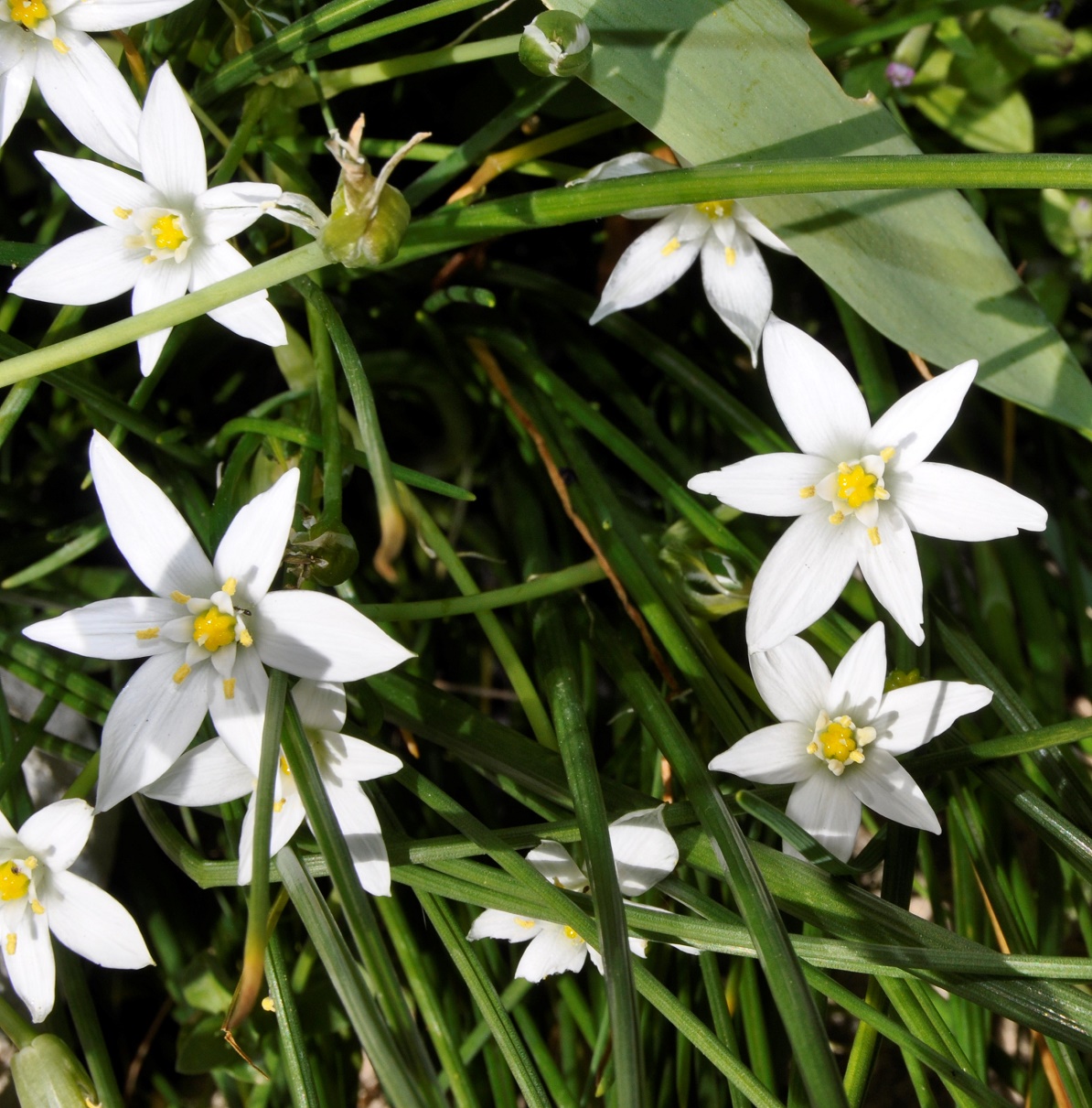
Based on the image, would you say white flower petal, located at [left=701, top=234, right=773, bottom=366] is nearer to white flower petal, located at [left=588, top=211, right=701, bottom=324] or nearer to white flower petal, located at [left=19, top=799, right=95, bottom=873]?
white flower petal, located at [left=588, top=211, right=701, bottom=324]

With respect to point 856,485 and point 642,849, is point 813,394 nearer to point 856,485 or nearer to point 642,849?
point 856,485

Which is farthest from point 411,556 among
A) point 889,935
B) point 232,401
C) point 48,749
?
point 889,935

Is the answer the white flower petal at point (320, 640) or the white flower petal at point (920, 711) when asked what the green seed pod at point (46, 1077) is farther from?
the white flower petal at point (920, 711)

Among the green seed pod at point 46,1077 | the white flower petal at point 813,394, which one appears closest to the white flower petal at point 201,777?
the green seed pod at point 46,1077

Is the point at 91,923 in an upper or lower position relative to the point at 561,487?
lower

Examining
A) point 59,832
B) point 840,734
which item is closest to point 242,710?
point 59,832
